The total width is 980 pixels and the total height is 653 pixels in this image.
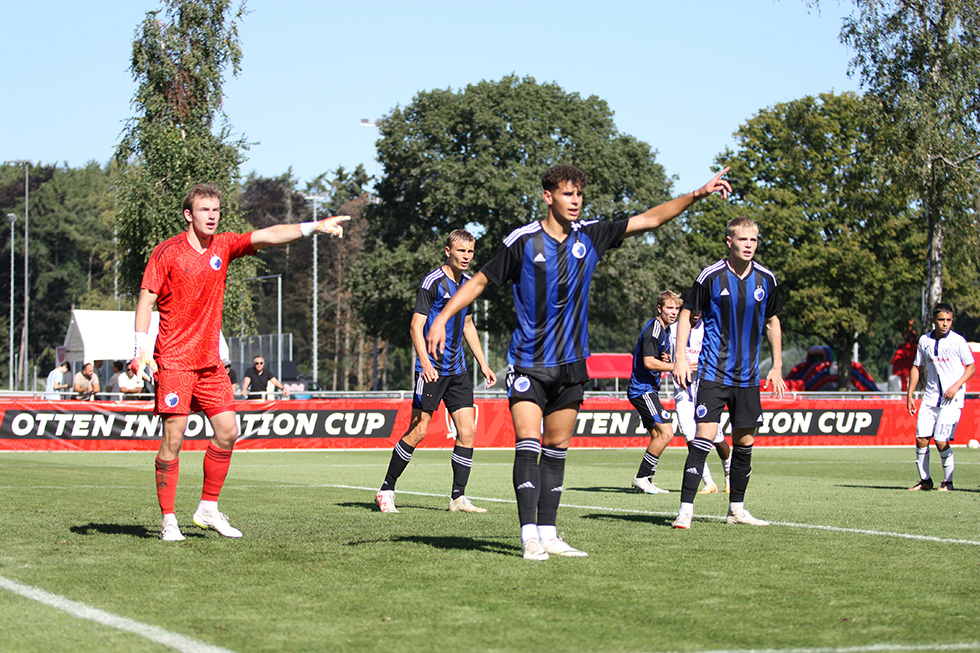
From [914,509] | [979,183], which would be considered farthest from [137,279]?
[914,509]

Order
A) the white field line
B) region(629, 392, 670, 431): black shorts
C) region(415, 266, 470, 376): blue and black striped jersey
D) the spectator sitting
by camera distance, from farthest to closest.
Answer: the spectator sitting
region(629, 392, 670, 431): black shorts
region(415, 266, 470, 376): blue and black striped jersey
the white field line


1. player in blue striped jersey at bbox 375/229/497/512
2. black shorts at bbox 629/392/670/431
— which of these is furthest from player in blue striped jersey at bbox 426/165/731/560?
black shorts at bbox 629/392/670/431

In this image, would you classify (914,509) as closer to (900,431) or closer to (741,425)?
(741,425)

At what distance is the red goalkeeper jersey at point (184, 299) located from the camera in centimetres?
723

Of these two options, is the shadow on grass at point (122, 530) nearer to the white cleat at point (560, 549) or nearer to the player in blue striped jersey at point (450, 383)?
the player in blue striped jersey at point (450, 383)

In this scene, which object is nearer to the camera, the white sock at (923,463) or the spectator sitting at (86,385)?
the white sock at (923,463)

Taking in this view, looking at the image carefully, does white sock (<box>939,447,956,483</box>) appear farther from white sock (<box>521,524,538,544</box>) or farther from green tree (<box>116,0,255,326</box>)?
green tree (<box>116,0,255,326</box>)

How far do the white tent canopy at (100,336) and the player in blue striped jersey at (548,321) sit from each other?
28.7m

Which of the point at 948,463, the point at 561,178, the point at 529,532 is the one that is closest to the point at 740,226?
the point at 561,178

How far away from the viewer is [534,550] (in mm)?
6242

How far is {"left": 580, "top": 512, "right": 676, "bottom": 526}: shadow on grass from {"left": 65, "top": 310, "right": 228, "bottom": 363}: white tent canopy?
2643 centimetres

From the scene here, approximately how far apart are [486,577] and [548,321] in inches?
60.7

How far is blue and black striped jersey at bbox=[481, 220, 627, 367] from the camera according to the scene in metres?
6.41

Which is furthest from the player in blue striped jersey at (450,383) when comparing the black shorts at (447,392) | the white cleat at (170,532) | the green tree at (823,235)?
the green tree at (823,235)
